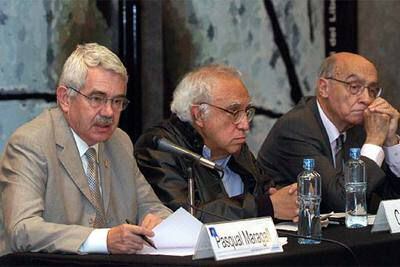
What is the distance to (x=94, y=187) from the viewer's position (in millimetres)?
3662

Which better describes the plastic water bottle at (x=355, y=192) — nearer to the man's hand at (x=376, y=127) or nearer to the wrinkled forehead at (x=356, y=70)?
the man's hand at (x=376, y=127)

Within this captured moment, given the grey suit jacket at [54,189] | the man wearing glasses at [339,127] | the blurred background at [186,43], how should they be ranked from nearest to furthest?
1. the grey suit jacket at [54,189]
2. the man wearing glasses at [339,127]
3. the blurred background at [186,43]

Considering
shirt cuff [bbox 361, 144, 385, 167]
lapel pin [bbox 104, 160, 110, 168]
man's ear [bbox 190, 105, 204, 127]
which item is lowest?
shirt cuff [bbox 361, 144, 385, 167]

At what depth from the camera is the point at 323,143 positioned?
182 inches

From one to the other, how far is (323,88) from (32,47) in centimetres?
141

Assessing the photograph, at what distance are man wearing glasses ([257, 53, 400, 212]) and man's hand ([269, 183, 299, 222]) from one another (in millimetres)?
550

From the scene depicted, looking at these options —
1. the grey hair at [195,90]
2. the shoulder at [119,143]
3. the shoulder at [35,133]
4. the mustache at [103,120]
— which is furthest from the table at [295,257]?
the grey hair at [195,90]

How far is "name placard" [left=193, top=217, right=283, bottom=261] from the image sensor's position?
119 inches

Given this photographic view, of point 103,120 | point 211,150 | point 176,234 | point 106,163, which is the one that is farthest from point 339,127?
point 176,234

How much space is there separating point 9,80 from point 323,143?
59.8 inches

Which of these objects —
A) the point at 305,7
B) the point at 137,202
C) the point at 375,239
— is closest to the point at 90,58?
the point at 137,202

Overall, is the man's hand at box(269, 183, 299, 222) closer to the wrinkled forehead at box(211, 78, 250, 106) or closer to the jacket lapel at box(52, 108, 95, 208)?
the wrinkled forehead at box(211, 78, 250, 106)

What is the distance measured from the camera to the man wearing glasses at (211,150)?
13.1 feet

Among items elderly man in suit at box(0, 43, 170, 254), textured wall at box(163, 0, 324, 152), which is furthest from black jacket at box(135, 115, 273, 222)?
textured wall at box(163, 0, 324, 152)
